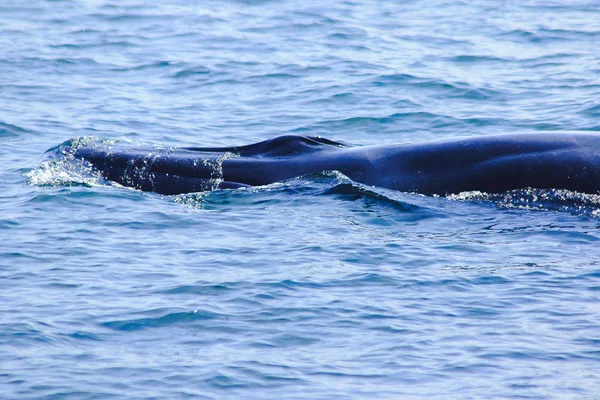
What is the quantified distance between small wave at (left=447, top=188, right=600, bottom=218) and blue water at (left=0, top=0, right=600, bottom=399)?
0.08ft

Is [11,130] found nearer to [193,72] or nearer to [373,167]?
[193,72]

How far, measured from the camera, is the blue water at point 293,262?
29.1 feet

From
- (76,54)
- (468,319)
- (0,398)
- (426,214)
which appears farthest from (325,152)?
(76,54)

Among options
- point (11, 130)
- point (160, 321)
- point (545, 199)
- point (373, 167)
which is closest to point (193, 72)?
point (11, 130)

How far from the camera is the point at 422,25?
29406 millimetres

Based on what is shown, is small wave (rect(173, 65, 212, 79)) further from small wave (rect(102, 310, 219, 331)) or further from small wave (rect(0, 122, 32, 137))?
small wave (rect(102, 310, 219, 331))

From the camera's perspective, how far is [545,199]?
1267 centimetres

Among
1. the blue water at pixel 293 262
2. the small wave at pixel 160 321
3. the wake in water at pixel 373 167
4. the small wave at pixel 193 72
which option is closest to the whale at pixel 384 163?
the wake in water at pixel 373 167

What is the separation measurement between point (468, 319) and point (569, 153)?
137 inches

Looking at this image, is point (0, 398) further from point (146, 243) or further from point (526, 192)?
point (526, 192)

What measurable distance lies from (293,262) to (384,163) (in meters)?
2.46

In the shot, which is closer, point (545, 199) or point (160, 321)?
point (160, 321)

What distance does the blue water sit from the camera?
887 centimetres

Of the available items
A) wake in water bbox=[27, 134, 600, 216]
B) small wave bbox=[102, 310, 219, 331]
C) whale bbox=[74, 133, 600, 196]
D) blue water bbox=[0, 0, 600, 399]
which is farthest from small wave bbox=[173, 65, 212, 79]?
small wave bbox=[102, 310, 219, 331]
